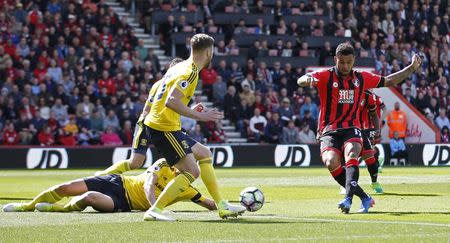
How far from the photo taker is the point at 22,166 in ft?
97.9

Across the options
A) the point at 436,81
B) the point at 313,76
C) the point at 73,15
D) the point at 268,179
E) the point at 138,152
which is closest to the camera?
the point at 313,76

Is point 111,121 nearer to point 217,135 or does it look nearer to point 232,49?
point 217,135

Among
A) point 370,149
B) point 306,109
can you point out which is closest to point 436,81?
point 306,109

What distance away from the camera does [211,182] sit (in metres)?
12.3

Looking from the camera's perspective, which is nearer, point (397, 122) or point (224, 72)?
point (397, 122)

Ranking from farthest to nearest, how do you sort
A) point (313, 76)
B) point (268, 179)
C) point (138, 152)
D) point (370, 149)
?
point (268, 179) → point (370, 149) → point (138, 152) → point (313, 76)

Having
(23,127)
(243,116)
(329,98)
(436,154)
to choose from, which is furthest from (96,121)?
(329,98)

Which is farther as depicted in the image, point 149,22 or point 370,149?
point 149,22

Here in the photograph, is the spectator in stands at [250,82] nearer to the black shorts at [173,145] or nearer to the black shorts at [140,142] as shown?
the black shorts at [140,142]

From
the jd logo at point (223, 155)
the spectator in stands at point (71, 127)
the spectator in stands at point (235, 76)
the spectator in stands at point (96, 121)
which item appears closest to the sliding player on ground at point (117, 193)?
the spectator in stands at point (71, 127)

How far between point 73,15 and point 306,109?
793cm

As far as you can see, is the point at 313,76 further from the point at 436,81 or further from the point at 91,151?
the point at 436,81

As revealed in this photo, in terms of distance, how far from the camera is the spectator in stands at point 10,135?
96.8ft

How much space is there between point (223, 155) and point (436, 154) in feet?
24.0
